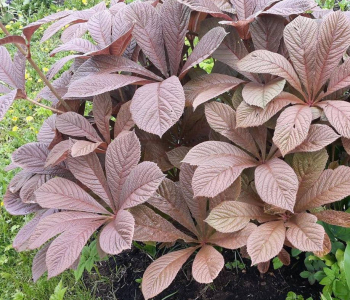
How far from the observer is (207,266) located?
118 centimetres

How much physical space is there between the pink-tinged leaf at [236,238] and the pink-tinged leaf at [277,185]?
0.14m

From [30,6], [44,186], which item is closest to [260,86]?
[44,186]

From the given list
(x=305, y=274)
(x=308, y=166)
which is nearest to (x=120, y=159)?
(x=308, y=166)

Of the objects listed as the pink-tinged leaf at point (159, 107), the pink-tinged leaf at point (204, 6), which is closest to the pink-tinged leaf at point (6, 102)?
the pink-tinged leaf at point (159, 107)

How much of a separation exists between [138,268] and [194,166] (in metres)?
A: 0.77

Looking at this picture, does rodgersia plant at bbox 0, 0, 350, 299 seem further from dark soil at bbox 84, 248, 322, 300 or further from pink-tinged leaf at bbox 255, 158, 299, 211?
dark soil at bbox 84, 248, 322, 300

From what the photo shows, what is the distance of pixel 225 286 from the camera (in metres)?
1.68

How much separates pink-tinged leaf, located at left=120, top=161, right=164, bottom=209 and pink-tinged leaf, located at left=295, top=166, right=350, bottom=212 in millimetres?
464

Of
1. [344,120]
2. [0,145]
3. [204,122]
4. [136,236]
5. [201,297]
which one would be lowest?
[0,145]

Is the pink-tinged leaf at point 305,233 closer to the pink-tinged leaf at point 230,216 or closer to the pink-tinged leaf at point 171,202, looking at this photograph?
the pink-tinged leaf at point 230,216

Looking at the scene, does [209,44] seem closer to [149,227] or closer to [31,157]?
[149,227]

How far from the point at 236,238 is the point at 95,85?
24.9 inches

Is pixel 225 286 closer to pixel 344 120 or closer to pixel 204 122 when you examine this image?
pixel 204 122

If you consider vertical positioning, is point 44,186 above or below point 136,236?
above
